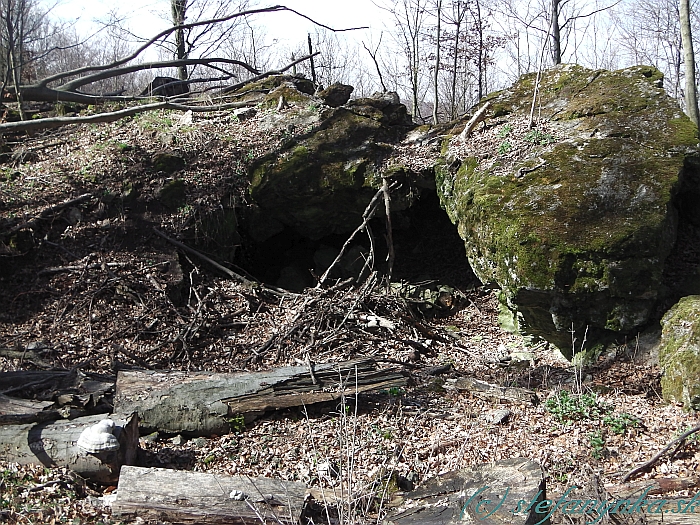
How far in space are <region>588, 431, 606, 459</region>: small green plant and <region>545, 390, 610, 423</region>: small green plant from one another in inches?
11.9

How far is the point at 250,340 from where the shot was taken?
726cm

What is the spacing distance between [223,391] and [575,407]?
3172 millimetres

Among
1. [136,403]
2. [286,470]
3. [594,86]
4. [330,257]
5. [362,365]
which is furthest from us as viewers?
[330,257]

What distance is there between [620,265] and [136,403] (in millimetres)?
4912

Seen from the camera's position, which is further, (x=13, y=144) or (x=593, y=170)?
(x=13, y=144)

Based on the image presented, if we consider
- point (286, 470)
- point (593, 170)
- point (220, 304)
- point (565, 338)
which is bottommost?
point (286, 470)

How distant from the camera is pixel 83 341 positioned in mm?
6848

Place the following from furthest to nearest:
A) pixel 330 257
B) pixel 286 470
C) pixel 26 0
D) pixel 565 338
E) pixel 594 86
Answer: pixel 330 257 → pixel 594 86 → pixel 26 0 → pixel 565 338 → pixel 286 470

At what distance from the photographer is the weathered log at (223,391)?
505 centimetres

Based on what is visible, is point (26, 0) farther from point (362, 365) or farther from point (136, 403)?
point (362, 365)

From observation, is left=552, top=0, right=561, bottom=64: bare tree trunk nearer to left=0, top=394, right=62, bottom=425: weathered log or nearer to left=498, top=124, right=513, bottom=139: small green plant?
left=498, top=124, right=513, bottom=139: small green plant

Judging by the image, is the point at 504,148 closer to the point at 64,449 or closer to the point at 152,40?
the point at 152,40

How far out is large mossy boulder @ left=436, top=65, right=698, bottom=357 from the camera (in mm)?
6082

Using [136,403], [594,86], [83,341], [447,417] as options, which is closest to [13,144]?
[83,341]
